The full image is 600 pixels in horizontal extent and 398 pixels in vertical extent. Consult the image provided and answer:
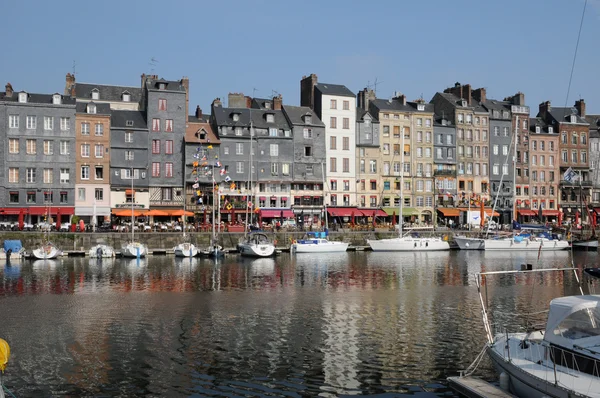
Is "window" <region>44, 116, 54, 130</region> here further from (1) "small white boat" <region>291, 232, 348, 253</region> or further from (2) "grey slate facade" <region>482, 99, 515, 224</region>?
(2) "grey slate facade" <region>482, 99, 515, 224</region>

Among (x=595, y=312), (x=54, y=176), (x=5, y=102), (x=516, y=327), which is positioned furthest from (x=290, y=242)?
(x=595, y=312)

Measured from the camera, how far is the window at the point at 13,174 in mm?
77938

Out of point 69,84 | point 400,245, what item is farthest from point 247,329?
point 69,84

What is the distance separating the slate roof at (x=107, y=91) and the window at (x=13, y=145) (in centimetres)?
1267

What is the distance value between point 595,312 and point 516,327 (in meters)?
10.0

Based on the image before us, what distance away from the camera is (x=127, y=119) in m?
83.3

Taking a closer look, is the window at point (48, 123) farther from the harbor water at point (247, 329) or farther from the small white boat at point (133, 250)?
the harbor water at point (247, 329)

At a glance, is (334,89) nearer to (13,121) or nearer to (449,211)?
(449,211)

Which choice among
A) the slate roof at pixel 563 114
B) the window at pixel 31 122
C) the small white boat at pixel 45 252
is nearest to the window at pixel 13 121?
the window at pixel 31 122

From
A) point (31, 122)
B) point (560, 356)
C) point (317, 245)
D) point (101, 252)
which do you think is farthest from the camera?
point (31, 122)

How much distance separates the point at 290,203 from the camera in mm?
87688

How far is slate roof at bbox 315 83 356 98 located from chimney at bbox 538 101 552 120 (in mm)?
34557

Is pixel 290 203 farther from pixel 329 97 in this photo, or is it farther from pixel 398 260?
pixel 398 260

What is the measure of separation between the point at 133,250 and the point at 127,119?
23.3 meters
